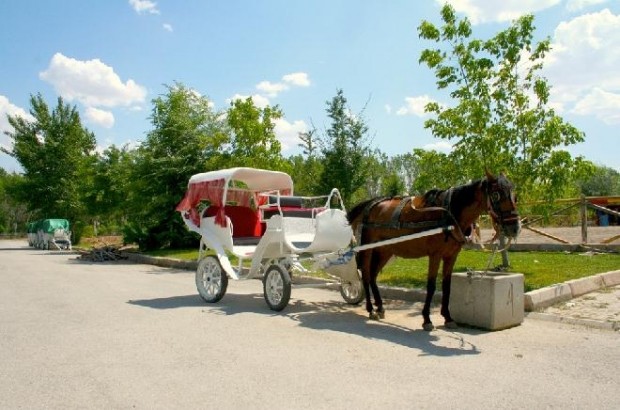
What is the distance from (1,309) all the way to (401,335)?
719 cm

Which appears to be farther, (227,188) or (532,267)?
(532,267)

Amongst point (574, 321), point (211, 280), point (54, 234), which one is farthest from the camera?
point (54, 234)

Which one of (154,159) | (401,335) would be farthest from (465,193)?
(154,159)

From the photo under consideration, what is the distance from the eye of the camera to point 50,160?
134 feet

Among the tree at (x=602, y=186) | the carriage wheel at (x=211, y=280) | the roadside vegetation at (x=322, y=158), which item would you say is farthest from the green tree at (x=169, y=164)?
the tree at (x=602, y=186)

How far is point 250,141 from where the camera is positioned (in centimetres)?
2047

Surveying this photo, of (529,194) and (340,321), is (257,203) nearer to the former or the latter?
(340,321)

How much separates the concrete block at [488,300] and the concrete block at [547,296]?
31.6 inches

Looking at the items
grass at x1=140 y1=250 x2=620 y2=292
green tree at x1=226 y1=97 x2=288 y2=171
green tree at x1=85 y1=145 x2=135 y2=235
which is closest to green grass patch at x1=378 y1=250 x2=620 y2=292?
grass at x1=140 y1=250 x2=620 y2=292

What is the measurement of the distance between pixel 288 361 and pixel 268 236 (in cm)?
376

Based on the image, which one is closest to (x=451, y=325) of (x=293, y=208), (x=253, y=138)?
(x=293, y=208)

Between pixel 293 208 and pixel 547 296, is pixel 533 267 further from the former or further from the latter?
pixel 293 208

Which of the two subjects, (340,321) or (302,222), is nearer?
(340,321)

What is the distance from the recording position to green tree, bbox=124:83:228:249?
22.6 metres
